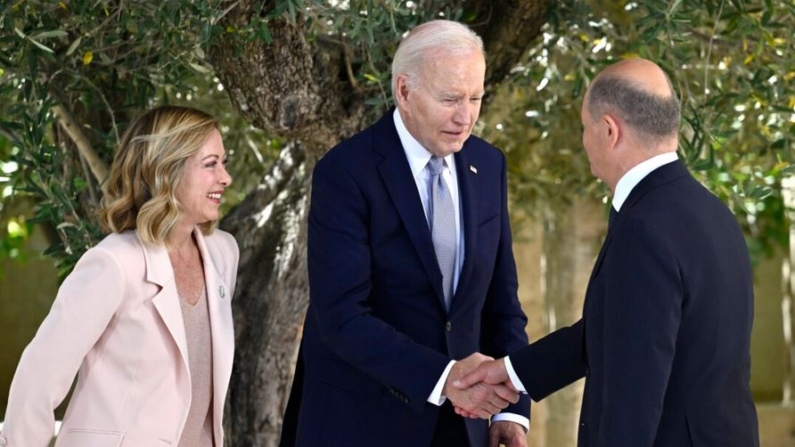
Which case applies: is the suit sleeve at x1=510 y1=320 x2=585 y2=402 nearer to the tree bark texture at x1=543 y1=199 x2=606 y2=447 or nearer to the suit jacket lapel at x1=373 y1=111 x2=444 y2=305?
the suit jacket lapel at x1=373 y1=111 x2=444 y2=305

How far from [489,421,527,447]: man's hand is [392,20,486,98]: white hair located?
1076mm

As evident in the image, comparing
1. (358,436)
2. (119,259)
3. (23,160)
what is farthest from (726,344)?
(23,160)

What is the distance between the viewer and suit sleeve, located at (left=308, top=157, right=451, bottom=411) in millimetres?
3600

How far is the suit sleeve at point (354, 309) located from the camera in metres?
3.60

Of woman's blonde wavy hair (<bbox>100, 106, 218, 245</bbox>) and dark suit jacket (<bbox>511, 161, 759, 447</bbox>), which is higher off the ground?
woman's blonde wavy hair (<bbox>100, 106, 218, 245</bbox>)

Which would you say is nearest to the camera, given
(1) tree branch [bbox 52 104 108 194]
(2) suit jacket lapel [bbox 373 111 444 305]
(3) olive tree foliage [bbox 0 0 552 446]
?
(2) suit jacket lapel [bbox 373 111 444 305]

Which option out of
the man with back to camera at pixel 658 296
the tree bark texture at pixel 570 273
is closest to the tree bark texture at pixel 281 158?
the man with back to camera at pixel 658 296

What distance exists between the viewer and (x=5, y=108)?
5023mm

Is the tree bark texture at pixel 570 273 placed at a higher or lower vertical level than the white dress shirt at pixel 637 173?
lower

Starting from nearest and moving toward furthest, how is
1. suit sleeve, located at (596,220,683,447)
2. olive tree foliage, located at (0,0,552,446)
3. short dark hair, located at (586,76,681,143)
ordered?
suit sleeve, located at (596,220,683,447), short dark hair, located at (586,76,681,143), olive tree foliage, located at (0,0,552,446)

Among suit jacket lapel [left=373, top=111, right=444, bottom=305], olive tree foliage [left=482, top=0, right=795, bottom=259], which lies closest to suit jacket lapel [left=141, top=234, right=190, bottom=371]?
suit jacket lapel [left=373, top=111, right=444, bottom=305]

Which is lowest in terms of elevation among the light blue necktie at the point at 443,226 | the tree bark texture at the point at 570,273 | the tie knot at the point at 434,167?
the tree bark texture at the point at 570,273

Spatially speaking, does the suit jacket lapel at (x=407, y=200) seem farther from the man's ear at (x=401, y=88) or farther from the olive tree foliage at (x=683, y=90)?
the olive tree foliage at (x=683, y=90)

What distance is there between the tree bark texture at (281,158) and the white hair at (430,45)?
76 centimetres
